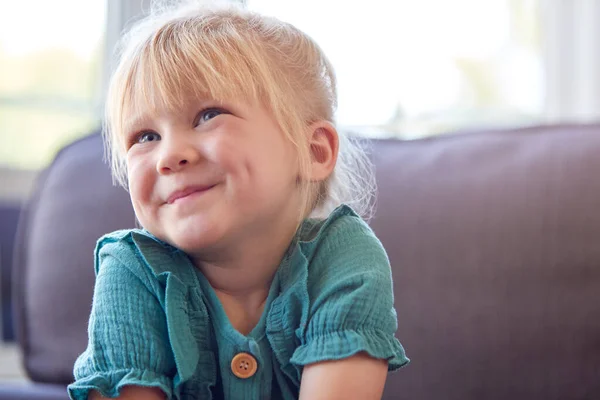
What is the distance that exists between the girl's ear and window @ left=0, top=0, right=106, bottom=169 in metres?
1.24

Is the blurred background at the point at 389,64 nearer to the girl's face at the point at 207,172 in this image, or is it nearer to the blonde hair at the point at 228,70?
the blonde hair at the point at 228,70

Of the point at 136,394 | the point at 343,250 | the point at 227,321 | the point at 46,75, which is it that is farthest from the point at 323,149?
the point at 46,75

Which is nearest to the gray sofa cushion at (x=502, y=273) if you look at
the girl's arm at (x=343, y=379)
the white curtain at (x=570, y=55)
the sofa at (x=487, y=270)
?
the sofa at (x=487, y=270)

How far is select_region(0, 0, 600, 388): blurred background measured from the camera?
2.08m

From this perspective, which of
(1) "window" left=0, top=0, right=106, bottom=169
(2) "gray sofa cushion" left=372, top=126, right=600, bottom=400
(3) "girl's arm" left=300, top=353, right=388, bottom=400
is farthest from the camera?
(1) "window" left=0, top=0, right=106, bottom=169

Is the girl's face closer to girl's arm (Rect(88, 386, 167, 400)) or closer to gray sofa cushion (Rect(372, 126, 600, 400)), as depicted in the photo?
girl's arm (Rect(88, 386, 167, 400))

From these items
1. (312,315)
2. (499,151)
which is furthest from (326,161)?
(499,151)

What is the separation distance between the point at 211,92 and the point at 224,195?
114 mm

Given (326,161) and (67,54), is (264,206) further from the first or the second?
(67,54)

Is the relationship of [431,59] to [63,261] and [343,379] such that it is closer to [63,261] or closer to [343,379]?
[63,261]

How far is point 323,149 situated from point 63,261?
23.8 inches

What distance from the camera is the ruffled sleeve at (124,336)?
83 cm

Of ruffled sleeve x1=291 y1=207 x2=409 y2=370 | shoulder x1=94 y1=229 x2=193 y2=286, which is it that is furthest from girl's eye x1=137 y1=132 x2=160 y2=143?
ruffled sleeve x1=291 y1=207 x2=409 y2=370

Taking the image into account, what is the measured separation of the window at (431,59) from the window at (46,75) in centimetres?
49
